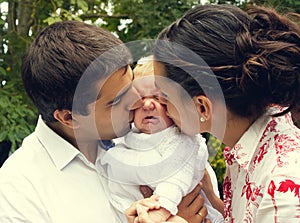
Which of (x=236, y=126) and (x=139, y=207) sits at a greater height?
(x=236, y=126)

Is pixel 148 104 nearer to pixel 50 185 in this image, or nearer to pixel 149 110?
pixel 149 110

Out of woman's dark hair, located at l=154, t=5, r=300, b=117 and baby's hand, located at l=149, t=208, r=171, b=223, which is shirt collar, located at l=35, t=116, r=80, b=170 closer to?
baby's hand, located at l=149, t=208, r=171, b=223

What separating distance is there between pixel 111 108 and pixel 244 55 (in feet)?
1.63

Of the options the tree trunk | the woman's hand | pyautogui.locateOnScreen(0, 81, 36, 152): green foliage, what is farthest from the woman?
the tree trunk

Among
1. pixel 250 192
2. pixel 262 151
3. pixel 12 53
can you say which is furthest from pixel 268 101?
pixel 12 53

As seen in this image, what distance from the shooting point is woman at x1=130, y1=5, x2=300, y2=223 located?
167 cm

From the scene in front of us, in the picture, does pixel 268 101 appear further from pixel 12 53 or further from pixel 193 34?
pixel 12 53

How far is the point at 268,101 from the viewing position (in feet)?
5.65

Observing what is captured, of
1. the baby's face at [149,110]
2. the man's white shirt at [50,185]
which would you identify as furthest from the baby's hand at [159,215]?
the baby's face at [149,110]

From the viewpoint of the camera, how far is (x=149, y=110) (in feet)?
6.66

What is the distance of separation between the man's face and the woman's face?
0.13m

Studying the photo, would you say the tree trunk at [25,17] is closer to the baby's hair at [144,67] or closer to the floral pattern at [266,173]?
the baby's hair at [144,67]

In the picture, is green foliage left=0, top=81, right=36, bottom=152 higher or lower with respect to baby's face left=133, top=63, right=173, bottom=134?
lower

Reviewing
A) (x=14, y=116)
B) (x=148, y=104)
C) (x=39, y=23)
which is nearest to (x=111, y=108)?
(x=148, y=104)
